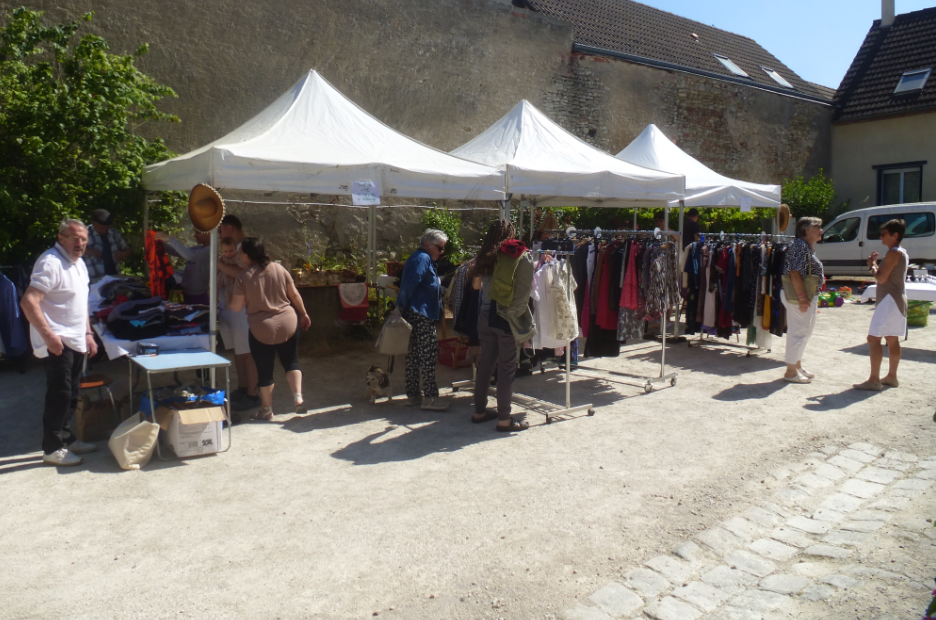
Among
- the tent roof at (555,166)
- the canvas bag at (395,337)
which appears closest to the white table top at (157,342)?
the canvas bag at (395,337)

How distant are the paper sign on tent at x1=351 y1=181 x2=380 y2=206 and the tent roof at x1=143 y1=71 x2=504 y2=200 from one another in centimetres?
5

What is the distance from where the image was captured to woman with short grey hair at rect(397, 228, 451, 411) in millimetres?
5996

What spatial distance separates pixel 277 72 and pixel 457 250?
3972 mm

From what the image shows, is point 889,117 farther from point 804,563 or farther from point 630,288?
point 804,563

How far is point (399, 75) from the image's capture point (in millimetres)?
12219

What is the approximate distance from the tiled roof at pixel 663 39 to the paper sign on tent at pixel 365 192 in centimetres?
1069

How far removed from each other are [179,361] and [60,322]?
77 centimetres

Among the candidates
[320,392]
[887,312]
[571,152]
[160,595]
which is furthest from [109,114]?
[887,312]

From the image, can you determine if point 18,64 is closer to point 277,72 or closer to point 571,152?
point 277,72

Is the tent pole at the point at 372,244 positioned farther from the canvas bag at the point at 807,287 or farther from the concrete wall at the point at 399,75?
the canvas bag at the point at 807,287

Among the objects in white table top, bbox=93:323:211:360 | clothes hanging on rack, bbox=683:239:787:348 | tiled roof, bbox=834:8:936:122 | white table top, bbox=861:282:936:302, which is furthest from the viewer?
tiled roof, bbox=834:8:936:122

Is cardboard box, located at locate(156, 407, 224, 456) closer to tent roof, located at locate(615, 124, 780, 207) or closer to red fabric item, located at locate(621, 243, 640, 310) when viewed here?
red fabric item, located at locate(621, 243, 640, 310)

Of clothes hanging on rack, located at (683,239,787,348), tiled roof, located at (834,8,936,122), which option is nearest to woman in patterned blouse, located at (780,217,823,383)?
clothes hanging on rack, located at (683,239,787,348)

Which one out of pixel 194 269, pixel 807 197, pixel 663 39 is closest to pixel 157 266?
pixel 194 269
